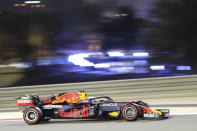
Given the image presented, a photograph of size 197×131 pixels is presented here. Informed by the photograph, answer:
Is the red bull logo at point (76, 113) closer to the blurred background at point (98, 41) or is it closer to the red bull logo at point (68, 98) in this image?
the red bull logo at point (68, 98)

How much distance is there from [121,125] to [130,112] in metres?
0.40

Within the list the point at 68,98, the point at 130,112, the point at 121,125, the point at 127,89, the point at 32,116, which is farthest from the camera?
the point at 127,89

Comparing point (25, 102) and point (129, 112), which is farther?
point (25, 102)

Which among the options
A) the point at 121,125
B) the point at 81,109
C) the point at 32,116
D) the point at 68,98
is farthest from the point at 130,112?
the point at 32,116

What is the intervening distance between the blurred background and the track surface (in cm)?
459

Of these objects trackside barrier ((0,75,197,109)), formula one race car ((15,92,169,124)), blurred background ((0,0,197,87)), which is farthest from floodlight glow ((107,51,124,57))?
formula one race car ((15,92,169,124))

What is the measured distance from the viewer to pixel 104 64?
38.5 feet

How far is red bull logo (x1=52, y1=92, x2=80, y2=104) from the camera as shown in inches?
279

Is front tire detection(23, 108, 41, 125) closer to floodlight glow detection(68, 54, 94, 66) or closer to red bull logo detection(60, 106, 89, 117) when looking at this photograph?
red bull logo detection(60, 106, 89, 117)

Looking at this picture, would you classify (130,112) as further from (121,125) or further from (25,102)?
(25,102)

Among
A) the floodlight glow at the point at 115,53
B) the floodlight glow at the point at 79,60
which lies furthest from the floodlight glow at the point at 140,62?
the floodlight glow at the point at 79,60

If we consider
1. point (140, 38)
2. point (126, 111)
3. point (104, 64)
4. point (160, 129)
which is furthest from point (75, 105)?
point (140, 38)

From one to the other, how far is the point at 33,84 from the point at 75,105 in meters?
5.53

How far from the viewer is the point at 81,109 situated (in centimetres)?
693
